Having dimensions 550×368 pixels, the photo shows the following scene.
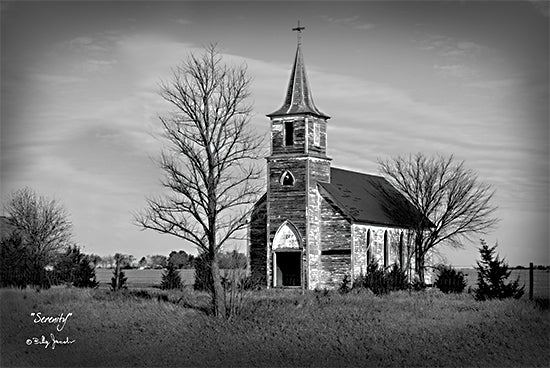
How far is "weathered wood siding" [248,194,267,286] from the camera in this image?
4566 centimetres

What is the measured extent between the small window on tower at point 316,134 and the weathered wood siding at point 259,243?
14.3 feet

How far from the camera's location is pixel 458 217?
46844 mm

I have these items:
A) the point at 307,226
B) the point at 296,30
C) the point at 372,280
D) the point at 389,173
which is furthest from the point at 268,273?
the point at 296,30

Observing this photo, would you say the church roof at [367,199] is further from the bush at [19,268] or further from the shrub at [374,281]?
the bush at [19,268]

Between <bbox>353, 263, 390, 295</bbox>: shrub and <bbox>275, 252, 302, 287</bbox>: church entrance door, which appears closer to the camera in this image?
<bbox>353, 263, 390, 295</bbox>: shrub

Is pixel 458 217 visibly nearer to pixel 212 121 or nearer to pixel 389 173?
pixel 389 173

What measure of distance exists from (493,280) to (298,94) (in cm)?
1719

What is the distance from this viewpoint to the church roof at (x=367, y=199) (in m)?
45.8

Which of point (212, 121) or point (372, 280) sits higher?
point (212, 121)

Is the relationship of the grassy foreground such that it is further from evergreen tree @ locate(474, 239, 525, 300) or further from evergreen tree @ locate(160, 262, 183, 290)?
evergreen tree @ locate(160, 262, 183, 290)

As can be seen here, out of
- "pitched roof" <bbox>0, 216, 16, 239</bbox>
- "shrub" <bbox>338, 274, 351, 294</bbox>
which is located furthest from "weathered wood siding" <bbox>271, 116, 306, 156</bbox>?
"pitched roof" <bbox>0, 216, 16, 239</bbox>

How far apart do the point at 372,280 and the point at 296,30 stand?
14641 millimetres

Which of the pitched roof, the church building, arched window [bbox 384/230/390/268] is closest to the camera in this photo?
the church building

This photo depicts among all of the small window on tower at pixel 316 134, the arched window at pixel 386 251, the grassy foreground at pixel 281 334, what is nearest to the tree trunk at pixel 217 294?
the grassy foreground at pixel 281 334
